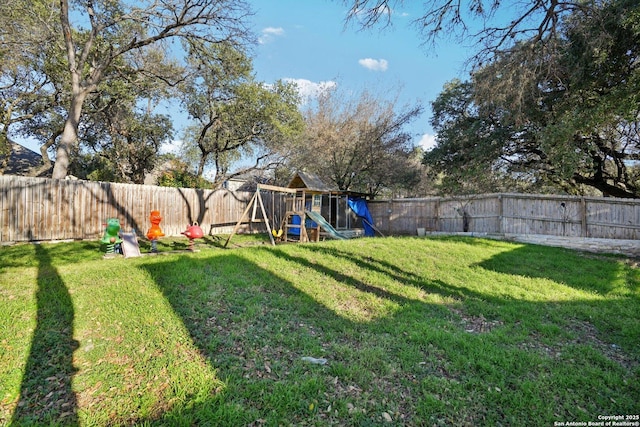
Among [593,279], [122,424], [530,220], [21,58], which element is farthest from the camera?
[21,58]

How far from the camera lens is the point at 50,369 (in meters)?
2.52

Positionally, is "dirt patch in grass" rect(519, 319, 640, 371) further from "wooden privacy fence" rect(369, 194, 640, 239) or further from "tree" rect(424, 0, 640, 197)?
"wooden privacy fence" rect(369, 194, 640, 239)

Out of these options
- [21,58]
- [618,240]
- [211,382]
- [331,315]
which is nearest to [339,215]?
[618,240]

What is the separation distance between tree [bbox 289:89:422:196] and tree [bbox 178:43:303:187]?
6.36 ft

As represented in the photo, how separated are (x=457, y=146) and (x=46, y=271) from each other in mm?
13972

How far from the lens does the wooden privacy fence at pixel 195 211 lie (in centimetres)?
759

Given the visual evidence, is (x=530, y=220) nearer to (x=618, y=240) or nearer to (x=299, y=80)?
(x=618, y=240)

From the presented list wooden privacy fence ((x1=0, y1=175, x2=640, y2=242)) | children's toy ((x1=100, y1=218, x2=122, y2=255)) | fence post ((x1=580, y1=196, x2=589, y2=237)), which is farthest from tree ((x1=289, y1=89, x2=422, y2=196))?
children's toy ((x1=100, y1=218, x2=122, y2=255))

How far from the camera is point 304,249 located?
22.6 ft

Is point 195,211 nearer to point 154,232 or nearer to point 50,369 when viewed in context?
point 154,232

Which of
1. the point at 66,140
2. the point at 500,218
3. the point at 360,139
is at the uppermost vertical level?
the point at 360,139

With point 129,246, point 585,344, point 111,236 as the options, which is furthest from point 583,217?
point 111,236

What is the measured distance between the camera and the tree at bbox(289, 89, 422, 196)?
16000 millimetres

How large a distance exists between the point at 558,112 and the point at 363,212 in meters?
8.36
